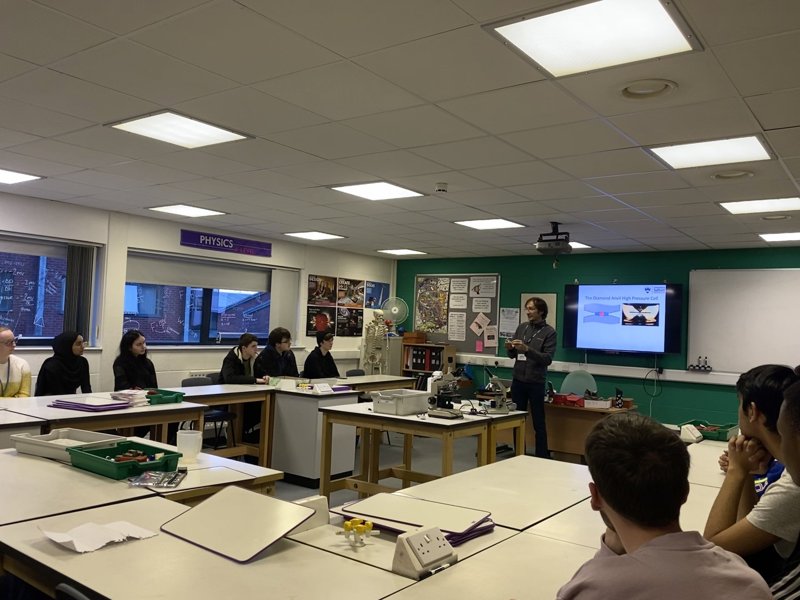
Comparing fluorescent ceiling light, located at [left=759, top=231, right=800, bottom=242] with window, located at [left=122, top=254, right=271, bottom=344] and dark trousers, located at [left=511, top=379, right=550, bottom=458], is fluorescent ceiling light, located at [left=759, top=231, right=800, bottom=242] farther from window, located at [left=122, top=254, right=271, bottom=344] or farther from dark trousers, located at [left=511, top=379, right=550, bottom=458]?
window, located at [left=122, top=254, right=271, bottom=344]

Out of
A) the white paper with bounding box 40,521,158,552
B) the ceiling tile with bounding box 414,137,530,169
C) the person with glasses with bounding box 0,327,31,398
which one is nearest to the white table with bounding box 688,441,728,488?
the white paper with bounding box 40,521,158,552

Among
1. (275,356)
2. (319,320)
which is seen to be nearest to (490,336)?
(319,320)

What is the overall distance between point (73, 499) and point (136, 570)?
670 millimetres

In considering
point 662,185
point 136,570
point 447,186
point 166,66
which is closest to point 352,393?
point 447,186

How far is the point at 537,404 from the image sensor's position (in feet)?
21.3

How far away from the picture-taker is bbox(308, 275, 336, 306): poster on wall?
29.5 ft

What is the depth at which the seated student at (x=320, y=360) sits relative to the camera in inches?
272

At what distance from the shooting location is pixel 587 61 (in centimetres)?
261

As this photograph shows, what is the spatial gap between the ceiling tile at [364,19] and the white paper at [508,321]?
698 centimetres

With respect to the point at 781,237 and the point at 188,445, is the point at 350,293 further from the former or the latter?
the point at 188,445

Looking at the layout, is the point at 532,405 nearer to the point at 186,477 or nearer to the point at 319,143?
the point at 319,143

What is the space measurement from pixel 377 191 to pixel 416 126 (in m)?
1.77

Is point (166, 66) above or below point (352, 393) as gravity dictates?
above

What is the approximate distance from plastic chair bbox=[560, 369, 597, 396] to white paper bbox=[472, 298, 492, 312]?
237 centimetres
